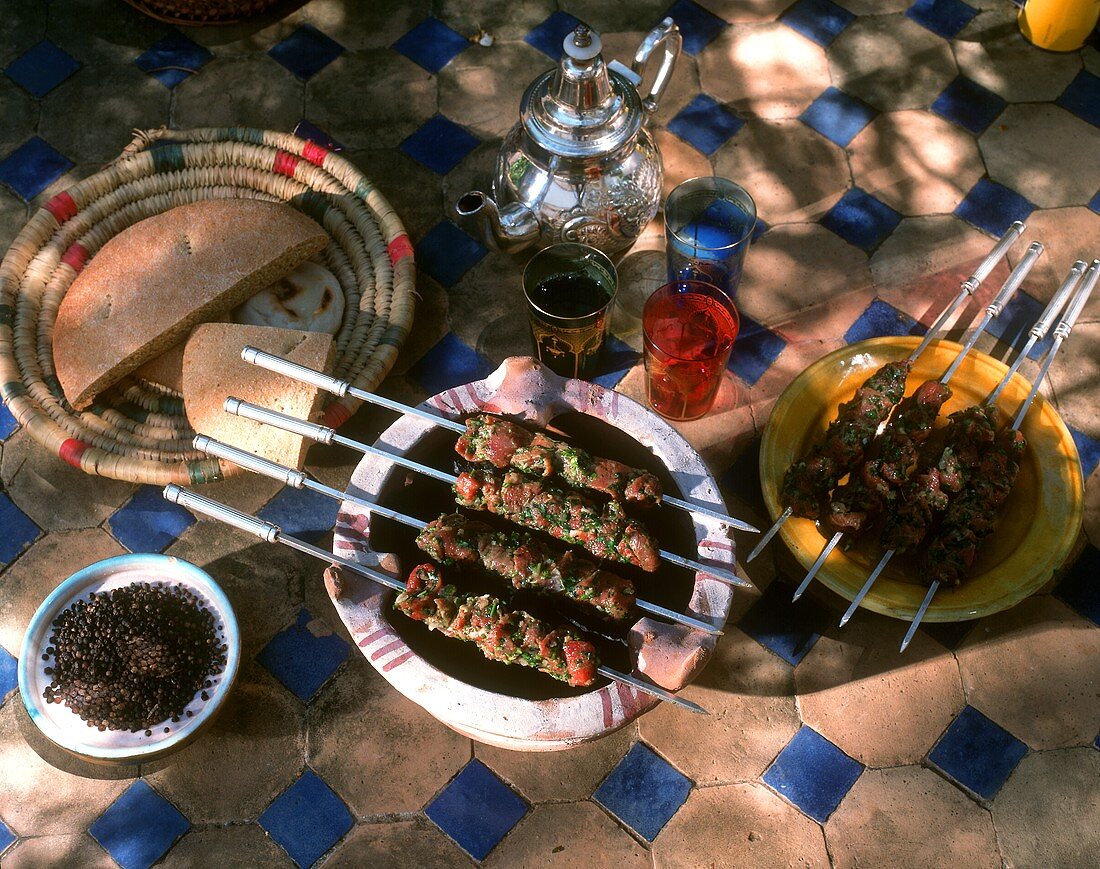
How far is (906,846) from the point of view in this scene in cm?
281

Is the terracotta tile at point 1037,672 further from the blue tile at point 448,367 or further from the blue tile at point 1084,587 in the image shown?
the blue tile at point 448,367

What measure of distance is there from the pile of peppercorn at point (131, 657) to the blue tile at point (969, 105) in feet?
11.4

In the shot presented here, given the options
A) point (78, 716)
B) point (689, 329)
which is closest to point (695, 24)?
point (689, 329)

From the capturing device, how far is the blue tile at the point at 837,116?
3943 mm

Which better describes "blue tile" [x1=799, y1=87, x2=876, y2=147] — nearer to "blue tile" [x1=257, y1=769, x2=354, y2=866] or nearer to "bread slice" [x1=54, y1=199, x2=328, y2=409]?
"bread slice" [x1=54, y1=199, x2=328, y2=409]

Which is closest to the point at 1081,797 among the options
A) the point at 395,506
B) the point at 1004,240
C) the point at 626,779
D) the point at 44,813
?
the point at 626,779

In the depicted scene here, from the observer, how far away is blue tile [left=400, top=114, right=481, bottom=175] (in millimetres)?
3941

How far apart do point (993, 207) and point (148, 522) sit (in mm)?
3404

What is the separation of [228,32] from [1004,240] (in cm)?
336

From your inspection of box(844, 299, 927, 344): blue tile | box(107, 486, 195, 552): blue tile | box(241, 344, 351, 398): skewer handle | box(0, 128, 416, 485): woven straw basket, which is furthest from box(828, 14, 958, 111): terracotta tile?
box(107, 486, 195, 552): blue tile

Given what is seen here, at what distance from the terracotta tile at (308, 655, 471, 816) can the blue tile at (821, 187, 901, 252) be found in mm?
2380

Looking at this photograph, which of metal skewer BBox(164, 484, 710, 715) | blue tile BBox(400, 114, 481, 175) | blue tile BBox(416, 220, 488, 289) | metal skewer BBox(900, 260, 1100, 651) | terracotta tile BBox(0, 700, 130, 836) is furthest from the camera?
blue tile BBox(400, 114, 481, 175)

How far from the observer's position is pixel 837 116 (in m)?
3.98

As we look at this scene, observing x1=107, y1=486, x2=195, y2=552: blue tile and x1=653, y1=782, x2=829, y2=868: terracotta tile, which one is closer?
x1=653, y1=782, x2=829, y2=868: terracotta tile
